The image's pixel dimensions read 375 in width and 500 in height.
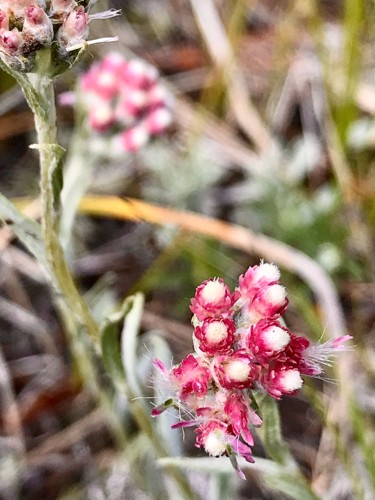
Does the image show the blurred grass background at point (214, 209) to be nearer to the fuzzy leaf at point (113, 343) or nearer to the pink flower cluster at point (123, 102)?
the pink flower cluster at point (123, 102)

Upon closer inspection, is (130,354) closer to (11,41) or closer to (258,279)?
(258,279)

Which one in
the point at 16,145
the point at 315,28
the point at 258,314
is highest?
the point at 315,28

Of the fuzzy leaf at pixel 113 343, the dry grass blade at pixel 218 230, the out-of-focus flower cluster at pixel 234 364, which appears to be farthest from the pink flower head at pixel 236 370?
the dry grass blade at pixel 218 230

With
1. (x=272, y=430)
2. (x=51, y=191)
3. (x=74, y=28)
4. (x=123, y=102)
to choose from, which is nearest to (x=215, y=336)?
(x=272, y=430)

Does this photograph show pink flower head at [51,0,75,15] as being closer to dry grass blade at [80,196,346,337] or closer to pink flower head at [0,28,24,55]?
pink flower head at [0,28,24,55]

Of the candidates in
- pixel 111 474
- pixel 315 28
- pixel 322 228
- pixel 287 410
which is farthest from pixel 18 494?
pixel 315 28

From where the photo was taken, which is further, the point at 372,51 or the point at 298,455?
the point at 372,51

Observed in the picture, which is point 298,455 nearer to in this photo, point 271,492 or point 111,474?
point 271,492

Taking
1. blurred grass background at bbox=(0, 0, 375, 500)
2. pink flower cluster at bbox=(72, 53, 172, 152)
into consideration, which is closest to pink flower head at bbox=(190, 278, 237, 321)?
blurred grass background at bbox=(0, 0, 375, 500)
